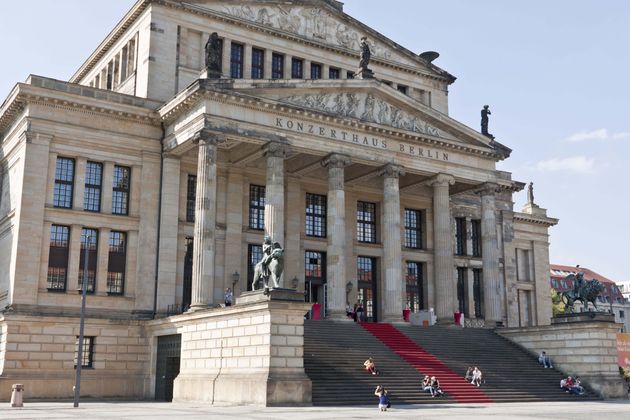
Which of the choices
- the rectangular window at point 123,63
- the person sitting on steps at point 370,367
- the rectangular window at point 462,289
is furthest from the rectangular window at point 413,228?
the rectangular window at point 123,63

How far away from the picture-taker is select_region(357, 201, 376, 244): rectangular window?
54.4 m

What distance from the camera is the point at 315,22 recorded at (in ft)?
179

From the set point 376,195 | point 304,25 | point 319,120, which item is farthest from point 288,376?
point 304,25

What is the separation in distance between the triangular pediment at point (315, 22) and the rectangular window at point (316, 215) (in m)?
11.6

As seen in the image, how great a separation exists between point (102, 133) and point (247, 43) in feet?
41.6

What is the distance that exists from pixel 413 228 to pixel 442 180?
299 inches

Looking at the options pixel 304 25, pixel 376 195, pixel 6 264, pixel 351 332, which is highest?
pixel 304 25

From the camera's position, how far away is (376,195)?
54.9m

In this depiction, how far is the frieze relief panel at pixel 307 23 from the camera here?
51562mm

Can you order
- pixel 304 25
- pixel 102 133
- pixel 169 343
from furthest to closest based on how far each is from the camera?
pixel 304 25 < pixel 102 133 < pixel 169 343

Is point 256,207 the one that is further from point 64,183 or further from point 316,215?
point 64,183

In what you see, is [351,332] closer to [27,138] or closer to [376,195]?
[376,195]

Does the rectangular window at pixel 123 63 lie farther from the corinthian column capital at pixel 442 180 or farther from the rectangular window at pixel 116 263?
the corinthian column capital at pixel 442 180

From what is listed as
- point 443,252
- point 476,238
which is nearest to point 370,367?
point 443,252
